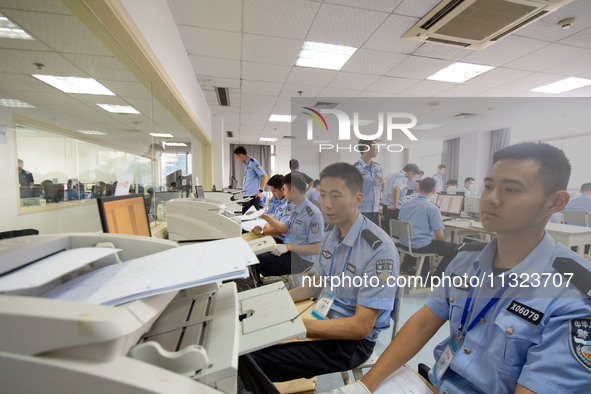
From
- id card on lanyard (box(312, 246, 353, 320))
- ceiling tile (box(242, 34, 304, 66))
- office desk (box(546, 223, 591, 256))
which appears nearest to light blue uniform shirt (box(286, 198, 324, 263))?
id card on lanyard (box(312, 246, 353, 320))

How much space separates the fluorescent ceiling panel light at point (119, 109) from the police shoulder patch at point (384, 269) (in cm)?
279

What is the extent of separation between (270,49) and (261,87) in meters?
1.35

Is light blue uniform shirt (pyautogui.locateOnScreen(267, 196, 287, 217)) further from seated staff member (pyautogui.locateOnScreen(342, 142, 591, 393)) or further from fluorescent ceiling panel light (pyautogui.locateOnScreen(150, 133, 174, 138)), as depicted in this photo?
seated staff member (pyautogui.locateOnScreen(342, 142, 591, 393))

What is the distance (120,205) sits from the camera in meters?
1.06

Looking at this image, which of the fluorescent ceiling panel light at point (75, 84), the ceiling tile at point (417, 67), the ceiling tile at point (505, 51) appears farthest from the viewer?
the ceiling tile at point (417, 67)

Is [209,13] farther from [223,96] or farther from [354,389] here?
[354,389]

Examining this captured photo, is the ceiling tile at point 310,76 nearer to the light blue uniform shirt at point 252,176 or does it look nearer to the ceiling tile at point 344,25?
the ceiling tile at point 344,25

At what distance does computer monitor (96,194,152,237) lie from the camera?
3.05 ft

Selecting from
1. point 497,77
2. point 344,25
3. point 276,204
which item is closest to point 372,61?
point 344,25

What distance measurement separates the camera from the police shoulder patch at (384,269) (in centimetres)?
107

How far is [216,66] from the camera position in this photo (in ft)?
11.6

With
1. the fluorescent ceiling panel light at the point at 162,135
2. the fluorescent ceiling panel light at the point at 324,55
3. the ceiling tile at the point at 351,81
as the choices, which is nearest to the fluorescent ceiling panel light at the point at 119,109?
the fluorescent ceiling panel light at the point at 162,135

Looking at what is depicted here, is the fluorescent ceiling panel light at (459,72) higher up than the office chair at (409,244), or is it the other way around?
the fluorescent ceiling panel light at (459,72)

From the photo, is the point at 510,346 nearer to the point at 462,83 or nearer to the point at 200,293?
the point at 200,293
